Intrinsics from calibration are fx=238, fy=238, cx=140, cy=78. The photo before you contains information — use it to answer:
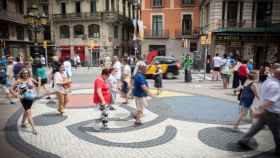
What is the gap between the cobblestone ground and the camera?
528cm

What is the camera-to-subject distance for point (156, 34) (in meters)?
32.5

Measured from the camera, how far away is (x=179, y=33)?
106ft

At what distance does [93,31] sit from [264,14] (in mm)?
23591

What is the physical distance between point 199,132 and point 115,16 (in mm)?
32318

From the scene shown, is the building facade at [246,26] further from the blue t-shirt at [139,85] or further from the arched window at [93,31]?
the blue t-shirt at [139,85]

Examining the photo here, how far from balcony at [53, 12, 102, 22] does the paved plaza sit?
28.7 m

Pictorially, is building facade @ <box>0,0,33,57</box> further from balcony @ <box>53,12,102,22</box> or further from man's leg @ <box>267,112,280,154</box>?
man's leg @ <box>267,112,280,154</box>

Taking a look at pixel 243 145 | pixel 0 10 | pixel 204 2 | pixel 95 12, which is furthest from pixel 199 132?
pixel 95 12

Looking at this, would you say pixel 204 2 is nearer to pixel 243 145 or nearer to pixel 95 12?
pixel 95 12

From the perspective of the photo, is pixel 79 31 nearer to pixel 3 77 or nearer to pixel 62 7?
pixel 62 7

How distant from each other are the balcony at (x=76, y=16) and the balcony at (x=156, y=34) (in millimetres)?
8284

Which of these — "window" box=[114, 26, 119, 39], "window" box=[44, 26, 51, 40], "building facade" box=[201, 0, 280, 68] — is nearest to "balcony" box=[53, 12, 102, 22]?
"window" box=[44, 26, 51, 40]

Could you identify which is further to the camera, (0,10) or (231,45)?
(0,10)

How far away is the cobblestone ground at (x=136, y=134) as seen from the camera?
5277 millimetres
